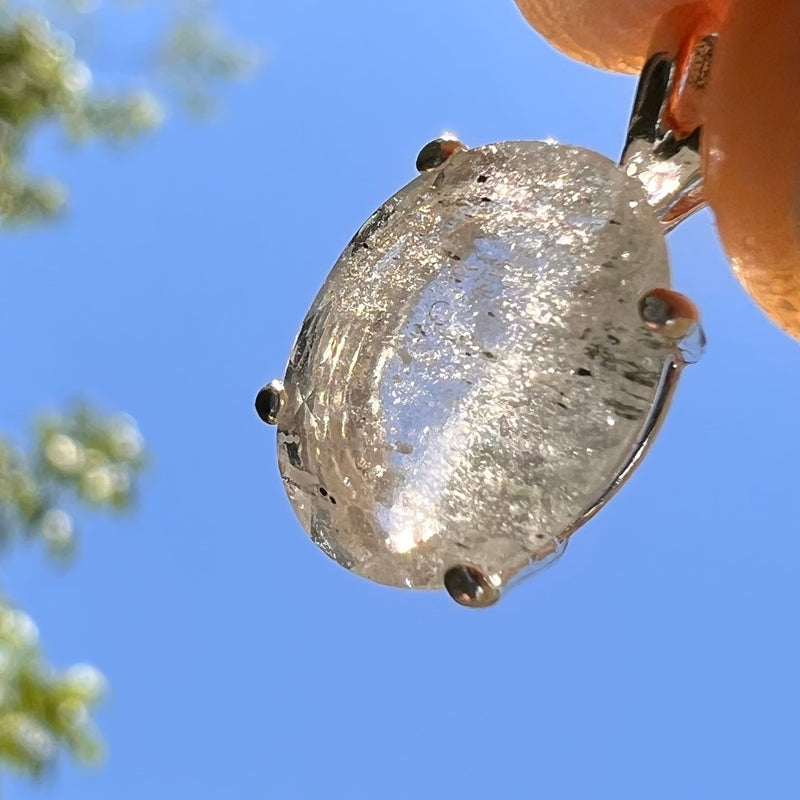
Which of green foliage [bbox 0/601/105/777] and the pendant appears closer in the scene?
the pendant

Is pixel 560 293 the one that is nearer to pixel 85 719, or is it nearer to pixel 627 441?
pixel 627 441

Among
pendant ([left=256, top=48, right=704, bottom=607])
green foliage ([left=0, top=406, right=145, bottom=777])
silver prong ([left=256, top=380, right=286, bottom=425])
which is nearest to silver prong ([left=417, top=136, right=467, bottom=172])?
pendant ([left=256, top=48, right=704, bottom=607])

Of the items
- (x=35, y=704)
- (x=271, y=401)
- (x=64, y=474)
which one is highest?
(x=64, y=474)

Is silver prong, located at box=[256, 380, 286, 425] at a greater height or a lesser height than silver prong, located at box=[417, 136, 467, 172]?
lesser

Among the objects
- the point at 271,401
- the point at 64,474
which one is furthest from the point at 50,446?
the point at 271,401

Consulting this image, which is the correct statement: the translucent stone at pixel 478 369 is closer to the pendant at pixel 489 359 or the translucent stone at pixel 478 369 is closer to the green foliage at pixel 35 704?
the pendant at pixel 489 359

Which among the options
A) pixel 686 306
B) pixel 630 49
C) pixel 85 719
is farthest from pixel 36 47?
pixel 686 306

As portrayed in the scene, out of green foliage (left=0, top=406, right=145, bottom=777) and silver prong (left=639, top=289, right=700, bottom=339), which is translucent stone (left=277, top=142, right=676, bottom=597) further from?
green foliage (left=0, top=406, right=145, bottom=777)

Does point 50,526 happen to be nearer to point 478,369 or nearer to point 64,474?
point 64,474
